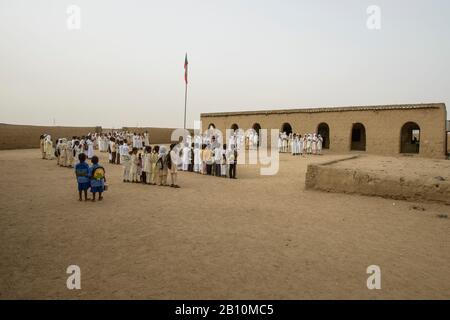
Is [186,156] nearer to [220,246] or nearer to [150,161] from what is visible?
[150,161]

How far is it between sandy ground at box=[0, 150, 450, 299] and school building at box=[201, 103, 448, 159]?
44.8 ft

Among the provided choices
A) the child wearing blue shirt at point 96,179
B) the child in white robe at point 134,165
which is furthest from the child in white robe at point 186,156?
the child wearing blue shirt at point 96,179

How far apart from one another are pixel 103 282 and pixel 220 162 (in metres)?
9.87

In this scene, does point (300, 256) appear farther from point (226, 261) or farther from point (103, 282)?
point (103, 282)

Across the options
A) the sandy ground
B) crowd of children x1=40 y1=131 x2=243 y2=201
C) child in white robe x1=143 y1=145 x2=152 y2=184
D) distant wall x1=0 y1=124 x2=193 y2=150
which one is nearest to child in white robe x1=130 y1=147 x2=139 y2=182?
crowd of children x1=40 y1=131 x2=243 y2=201

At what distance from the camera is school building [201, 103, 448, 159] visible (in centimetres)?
1919

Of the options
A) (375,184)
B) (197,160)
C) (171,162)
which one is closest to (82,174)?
(171,162)

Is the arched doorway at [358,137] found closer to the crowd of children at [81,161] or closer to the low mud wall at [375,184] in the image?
the low mud wall at [375,184]

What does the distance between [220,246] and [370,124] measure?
1977 centimetres

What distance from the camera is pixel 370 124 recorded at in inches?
849

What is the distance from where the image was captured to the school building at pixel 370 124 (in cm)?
1919

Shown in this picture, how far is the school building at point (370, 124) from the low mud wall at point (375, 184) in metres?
13.1
